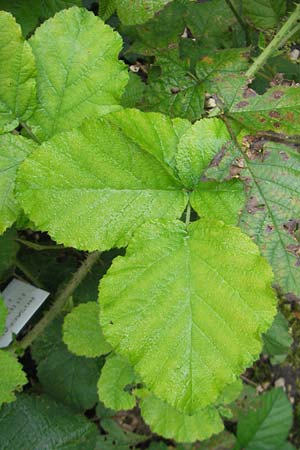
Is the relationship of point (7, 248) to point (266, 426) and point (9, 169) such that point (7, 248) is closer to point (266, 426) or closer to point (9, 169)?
point (9, 169)

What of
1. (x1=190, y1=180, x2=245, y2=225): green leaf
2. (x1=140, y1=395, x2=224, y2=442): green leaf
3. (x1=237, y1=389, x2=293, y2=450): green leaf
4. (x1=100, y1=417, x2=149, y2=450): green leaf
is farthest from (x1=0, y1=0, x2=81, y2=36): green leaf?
(x1=237, y1=389, x2=293, y2=450): green leaf

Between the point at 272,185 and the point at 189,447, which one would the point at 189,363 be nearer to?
the point at 272,185

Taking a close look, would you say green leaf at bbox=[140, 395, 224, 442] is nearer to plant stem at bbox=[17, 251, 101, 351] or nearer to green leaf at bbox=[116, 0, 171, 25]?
plant stem at bbox=[17, 251, 101, 351]

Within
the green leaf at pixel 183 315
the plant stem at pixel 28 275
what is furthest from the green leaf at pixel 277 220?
the plant stem at pixel 28 275

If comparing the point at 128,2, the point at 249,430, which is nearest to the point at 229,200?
the point at 128,2

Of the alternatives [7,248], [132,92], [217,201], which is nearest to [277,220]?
[217,201]
